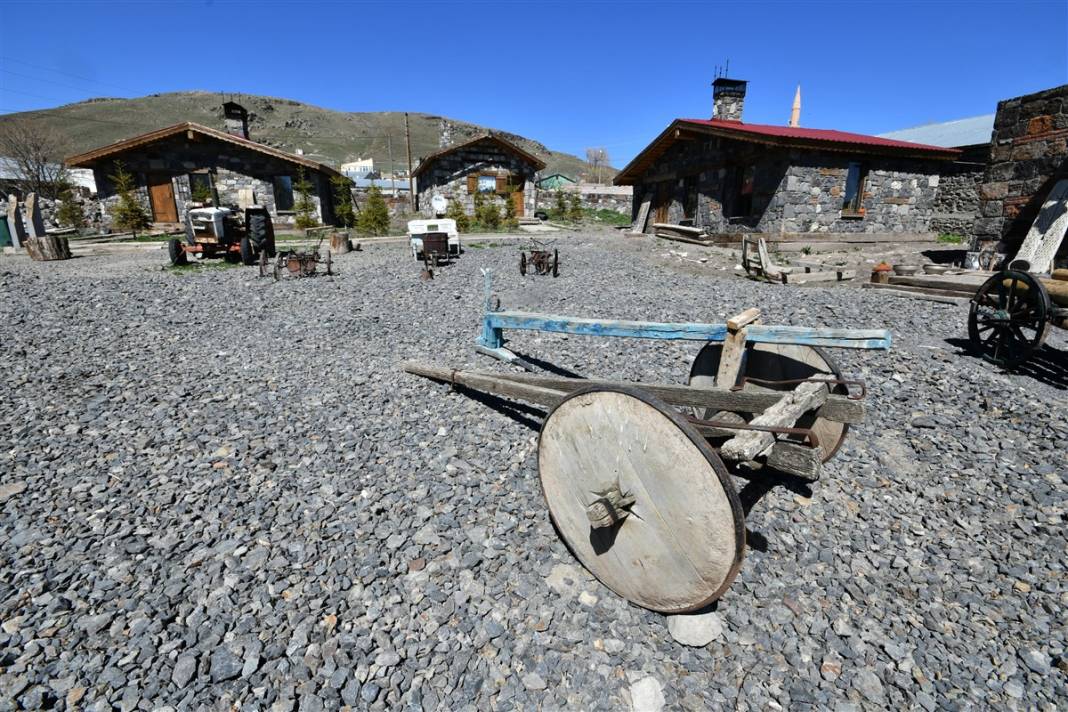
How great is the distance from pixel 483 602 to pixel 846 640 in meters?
1.85

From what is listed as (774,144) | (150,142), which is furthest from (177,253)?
(774,144)

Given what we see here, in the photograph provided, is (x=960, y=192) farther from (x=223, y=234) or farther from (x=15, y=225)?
(x=15, y=225)

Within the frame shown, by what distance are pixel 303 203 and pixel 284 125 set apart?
97.9m

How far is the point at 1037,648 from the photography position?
7.90ft

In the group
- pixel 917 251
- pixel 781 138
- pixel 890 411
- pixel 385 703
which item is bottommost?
pixel 385 703

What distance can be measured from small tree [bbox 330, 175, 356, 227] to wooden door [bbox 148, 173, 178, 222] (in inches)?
291

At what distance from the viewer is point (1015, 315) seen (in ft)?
18.6

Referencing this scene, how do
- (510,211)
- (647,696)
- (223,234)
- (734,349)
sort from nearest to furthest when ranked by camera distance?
(647,696), (734,349), (223,234), (510,211)

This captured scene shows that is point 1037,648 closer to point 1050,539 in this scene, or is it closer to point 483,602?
point 1050,539

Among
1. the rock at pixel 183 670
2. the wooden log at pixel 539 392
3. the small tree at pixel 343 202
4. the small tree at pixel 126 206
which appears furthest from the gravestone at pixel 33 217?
the rock at pixel 183 670

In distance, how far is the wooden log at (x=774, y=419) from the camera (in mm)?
2285

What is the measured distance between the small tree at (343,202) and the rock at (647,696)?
2787 cm

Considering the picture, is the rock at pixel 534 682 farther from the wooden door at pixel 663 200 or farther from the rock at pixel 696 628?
the wooden door at pixel 663 200

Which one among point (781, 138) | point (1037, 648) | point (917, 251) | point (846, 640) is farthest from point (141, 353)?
point (917, 251)
